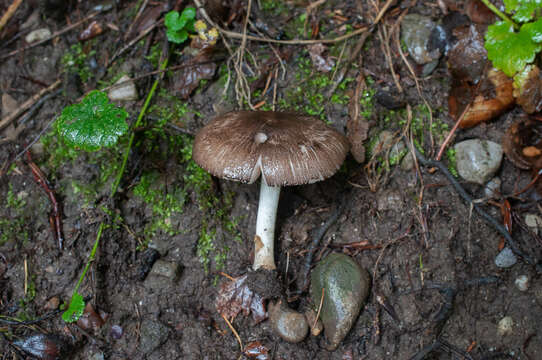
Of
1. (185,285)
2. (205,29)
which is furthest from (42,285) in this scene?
(205,29)

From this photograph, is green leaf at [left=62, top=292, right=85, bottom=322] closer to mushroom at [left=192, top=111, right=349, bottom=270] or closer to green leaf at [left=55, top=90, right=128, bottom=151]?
green leaf at [left=55, top=90, right=128, bottom=151]

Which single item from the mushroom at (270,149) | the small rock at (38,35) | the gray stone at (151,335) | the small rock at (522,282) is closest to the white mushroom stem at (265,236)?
the mushroom at (270,149)

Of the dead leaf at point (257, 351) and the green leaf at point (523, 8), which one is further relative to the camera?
the green leaf at point (523, 8)

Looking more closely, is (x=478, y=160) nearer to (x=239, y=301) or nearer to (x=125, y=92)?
(x=239, y=301)

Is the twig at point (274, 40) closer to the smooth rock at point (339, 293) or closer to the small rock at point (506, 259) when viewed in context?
the smooth rock at point (339, 293)

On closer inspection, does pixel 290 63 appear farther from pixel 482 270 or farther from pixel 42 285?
pixel 42 285
